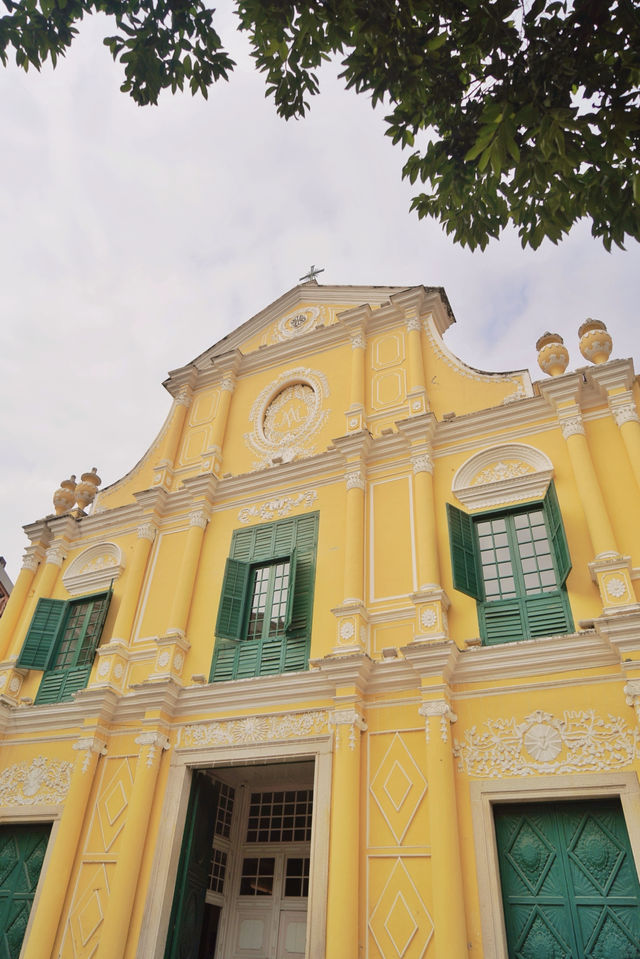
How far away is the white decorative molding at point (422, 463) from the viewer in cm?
995

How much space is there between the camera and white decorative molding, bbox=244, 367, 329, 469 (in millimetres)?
11969

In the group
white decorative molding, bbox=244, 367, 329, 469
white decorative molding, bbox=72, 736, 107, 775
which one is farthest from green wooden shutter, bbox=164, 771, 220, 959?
white decorative molding, bbox=244, 367, 329, 469

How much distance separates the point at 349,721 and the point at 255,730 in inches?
61.4

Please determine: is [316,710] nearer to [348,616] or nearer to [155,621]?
[348,616]

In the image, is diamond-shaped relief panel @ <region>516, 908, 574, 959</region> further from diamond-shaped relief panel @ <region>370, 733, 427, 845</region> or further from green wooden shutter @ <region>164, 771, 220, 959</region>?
green wooden shutter @ <region>164, 771, 220, 959</region>

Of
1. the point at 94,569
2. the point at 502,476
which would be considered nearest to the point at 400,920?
the point at 502,476

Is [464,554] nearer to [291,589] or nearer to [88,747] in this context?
[291,589]

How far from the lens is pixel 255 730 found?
354 inches

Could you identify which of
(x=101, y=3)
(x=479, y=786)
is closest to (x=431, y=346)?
(x=479, y=786)

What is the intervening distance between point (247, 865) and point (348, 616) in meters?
4.79

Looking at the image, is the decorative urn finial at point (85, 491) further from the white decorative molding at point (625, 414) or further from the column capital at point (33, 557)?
the white decorative molding at point (625, 414)

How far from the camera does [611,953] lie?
6152 mm

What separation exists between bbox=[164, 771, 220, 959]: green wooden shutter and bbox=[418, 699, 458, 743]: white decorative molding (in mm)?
3706

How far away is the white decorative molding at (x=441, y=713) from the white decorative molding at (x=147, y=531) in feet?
20.7
